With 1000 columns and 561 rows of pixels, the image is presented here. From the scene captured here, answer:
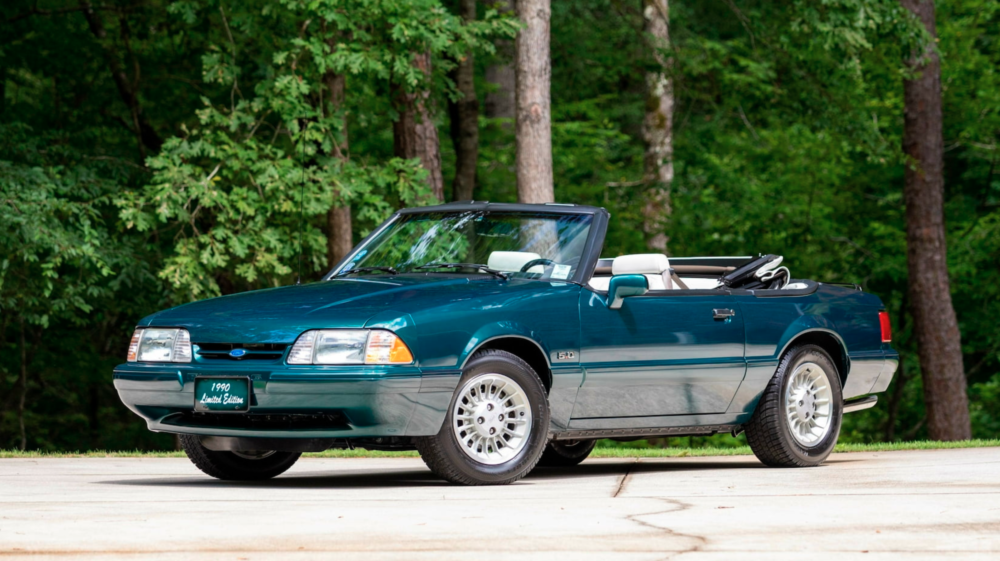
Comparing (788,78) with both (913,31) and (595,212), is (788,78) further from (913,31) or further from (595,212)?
(595,212)

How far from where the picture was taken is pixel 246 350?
7.91m

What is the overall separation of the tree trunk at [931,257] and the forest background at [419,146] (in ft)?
0.78

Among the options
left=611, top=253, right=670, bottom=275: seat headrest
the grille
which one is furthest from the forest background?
the grille

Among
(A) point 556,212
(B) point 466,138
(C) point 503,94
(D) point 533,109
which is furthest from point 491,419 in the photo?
(C) point 503,94

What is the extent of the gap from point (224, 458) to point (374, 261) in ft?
4.89

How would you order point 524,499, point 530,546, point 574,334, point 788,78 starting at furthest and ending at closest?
point 788,78 < point 574,334 < point 524,499 < point 530,546

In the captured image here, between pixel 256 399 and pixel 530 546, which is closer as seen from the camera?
pixel 530 546

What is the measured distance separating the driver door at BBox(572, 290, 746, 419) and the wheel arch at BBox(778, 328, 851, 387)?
0.77 meters

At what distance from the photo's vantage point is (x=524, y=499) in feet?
24.2

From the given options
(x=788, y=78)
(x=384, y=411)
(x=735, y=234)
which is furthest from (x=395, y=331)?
(x=735, y=234)

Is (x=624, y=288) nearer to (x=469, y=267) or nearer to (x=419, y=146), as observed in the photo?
(x=469, y=267)

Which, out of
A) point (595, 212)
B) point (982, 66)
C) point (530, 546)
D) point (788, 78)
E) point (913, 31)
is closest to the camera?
point (530, 546)

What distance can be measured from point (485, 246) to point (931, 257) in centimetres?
1496

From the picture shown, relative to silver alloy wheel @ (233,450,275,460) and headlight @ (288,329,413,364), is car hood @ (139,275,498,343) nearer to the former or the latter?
headlight @ (288,329,413,364)
